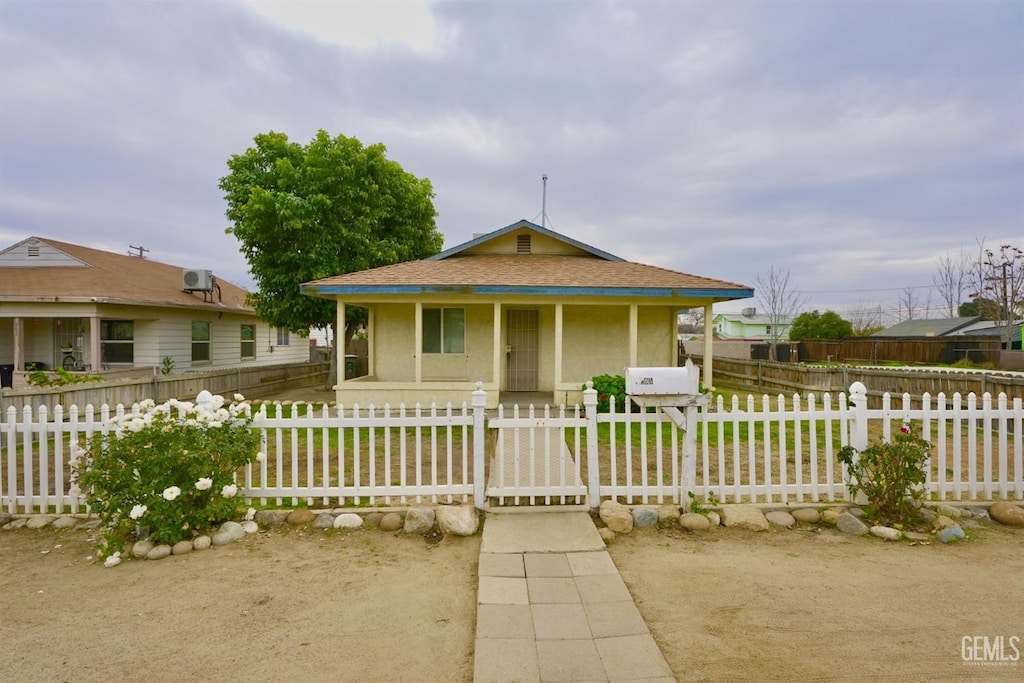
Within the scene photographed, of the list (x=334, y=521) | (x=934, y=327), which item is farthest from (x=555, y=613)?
(x=934, y=327)

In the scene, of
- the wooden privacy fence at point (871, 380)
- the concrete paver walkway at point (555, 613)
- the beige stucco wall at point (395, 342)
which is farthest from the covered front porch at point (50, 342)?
the wooden privacy fence at point (871, 380)

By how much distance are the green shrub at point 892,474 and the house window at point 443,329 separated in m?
8.99

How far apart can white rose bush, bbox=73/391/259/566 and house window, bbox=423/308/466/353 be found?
7861 mm

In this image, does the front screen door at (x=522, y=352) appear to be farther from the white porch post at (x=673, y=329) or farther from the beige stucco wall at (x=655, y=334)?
the white porch post at (x=673, y=329)

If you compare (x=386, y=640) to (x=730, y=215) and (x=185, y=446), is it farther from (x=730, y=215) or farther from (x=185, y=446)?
(x=730, y=215)

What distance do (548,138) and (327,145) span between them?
7.00 metres

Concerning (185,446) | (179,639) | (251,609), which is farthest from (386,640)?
(185,446)

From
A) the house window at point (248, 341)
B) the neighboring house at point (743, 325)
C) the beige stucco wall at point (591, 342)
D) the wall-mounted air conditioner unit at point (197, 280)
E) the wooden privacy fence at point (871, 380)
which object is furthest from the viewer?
the neighboring house at point (743, 325)

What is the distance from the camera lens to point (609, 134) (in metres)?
14.8

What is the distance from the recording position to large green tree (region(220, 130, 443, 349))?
43.4ft

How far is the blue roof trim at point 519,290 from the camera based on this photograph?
1024 cm

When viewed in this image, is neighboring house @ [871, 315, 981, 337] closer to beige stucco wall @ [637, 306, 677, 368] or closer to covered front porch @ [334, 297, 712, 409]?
beige stucco wall @ [637, 306, 677, 368]

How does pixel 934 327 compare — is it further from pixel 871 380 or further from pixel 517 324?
→ pixel 517 324

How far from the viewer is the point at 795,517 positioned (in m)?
4.40
